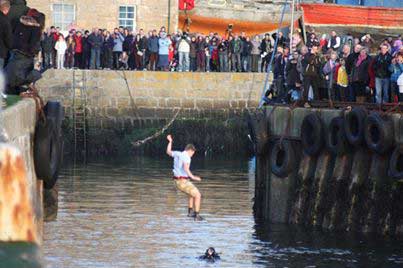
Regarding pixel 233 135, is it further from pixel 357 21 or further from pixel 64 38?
pixel 357 21

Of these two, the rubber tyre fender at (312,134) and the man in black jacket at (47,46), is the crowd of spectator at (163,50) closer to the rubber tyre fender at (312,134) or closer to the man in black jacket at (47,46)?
the man in black jacket at (47,46)

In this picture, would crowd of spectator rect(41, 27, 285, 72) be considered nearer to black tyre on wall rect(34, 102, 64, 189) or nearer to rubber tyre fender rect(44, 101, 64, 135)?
rubber tyre fender rect(44, 101, 64, 135)

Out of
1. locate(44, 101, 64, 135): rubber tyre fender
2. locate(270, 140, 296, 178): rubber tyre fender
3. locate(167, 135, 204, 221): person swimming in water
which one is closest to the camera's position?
locate(44, 101, 64, 135): rubber tyre fender

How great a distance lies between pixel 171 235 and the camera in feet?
79.0

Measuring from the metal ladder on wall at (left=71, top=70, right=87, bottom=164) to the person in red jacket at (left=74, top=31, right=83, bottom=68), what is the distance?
2.96 ft

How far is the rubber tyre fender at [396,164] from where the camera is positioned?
22.3m

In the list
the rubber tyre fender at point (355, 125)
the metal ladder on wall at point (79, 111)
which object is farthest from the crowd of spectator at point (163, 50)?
the rubber tyre fender at point (355, 125)

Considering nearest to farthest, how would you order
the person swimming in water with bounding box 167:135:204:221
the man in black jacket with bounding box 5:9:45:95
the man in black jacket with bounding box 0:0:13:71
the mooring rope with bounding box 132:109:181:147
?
the man in black jacket with bounding box 5:9:45:95 → the man in black jacket with bounding box 0:0:13:71 → the person swimming in water with bounding box 167:135:204:221 → the mooring rope with bounding box 132:109:181:147

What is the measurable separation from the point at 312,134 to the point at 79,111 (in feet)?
76.9

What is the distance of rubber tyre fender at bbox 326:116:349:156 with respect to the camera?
78.6ft

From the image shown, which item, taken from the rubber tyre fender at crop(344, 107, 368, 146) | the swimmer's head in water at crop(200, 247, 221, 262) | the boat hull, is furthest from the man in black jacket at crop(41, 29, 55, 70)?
the swimmer's head in water at crop(200, 247, 221, 262)

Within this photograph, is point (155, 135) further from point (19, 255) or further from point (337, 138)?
point (19, 255)

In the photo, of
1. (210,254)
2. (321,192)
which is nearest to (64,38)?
(321,192)

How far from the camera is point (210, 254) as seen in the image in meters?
20.3
